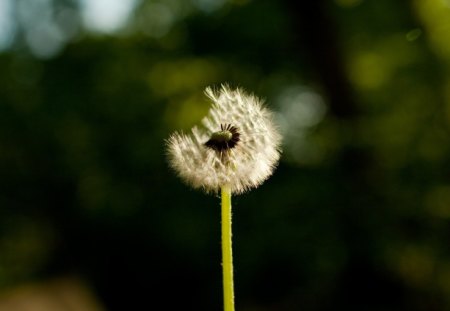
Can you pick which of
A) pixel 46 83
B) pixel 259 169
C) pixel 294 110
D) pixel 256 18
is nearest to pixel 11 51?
pixel 46 83

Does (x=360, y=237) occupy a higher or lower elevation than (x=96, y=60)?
lower

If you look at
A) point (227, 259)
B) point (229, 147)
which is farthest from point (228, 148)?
point (227, 259)

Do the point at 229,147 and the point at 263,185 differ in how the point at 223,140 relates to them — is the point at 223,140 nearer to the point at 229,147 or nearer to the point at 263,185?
the point at 229,147

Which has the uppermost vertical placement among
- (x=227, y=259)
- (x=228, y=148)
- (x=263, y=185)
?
(x=263, y=185)

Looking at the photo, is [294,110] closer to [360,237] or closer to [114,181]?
[360,237]

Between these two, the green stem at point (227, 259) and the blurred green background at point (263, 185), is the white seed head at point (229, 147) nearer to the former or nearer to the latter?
the green stem at point (227, 259)

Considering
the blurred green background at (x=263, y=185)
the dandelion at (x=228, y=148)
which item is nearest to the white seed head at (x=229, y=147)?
the dandelion at (x=228, y=148)

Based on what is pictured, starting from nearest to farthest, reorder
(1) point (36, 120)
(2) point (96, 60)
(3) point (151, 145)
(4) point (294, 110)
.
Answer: (4) point (294, 110) < (3) point (151, 145) < (2) point (96, 60) < (1) point (36, 120)
